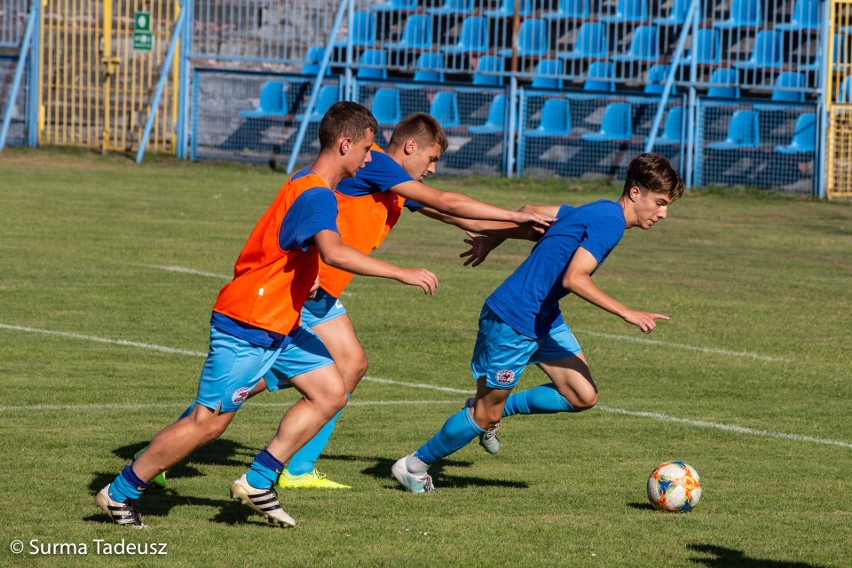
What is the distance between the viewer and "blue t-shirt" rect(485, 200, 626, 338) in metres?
7.26

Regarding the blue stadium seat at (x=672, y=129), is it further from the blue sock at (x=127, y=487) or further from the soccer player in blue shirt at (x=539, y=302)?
the blue sock at (x=127, y=487)

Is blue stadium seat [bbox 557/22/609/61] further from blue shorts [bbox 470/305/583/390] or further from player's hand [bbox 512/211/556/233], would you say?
blue shorts [bbox 470/305/583/390]

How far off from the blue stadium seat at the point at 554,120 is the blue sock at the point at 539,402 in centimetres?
2026

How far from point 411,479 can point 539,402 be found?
0.87 meters

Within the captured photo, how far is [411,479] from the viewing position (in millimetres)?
7410

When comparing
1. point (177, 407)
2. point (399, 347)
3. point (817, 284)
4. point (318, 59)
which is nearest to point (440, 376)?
point (399, 347)

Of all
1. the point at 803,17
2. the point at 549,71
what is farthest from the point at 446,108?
the point at 803,17

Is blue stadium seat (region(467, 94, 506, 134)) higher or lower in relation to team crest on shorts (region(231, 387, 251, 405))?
higher

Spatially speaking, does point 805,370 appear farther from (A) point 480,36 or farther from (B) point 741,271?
(A) point 480,36

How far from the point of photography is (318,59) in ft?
97.1

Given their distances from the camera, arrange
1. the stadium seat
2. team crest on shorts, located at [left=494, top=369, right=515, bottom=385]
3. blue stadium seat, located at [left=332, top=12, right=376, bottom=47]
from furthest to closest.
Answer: blue stadium seat, located at [left=332, top=12, right=376, bottom=47] → the stadium seat → team crest on shorts, located at [left=494, top=369, right=515, bottom=385]

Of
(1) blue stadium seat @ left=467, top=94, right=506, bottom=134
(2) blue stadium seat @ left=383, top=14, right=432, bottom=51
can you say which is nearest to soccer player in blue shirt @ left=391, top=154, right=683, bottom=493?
(1) blue stadium seat @ left=467, top=94, right=506, bottom=134

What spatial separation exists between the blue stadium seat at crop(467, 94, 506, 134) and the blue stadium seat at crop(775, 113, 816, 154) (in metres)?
5.31

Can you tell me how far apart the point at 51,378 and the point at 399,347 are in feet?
10.4
